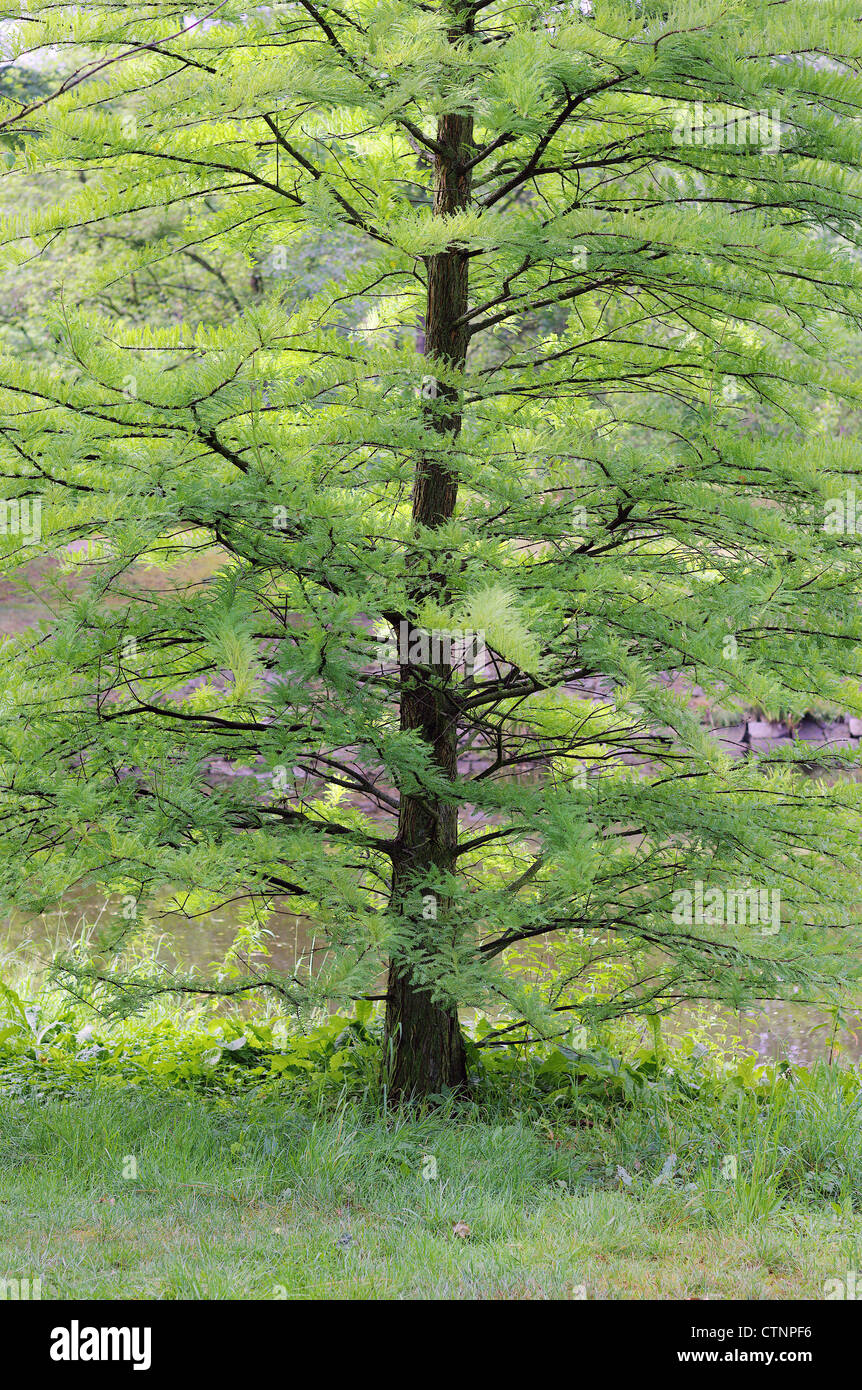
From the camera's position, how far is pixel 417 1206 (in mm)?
3598

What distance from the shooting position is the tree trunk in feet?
14.0

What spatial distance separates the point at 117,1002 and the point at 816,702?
8.45 feet

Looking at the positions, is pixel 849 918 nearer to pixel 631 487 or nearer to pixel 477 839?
pixel 477 839

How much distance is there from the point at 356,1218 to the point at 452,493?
260 centimetres

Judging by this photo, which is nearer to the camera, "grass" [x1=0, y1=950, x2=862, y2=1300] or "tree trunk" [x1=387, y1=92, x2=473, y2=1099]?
"grass" [x1=0, y1=950, x2=862, y2=1300]

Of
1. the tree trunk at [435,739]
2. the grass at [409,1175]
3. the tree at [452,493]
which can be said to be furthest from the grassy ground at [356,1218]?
the tree at [452,493]

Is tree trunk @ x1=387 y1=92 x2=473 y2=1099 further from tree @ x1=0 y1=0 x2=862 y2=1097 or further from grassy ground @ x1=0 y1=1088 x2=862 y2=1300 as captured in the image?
grassy ground @ x1=0 y1=1088 x2=862 y2=1300

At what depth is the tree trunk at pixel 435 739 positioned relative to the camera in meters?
4.27

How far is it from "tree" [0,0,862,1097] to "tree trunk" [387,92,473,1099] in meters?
0.03

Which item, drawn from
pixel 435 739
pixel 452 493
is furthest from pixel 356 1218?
pixel 452 493

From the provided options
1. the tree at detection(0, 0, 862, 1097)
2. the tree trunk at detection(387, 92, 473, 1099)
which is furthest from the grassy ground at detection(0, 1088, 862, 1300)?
the tree at detection(0, 0, 862, 1097)

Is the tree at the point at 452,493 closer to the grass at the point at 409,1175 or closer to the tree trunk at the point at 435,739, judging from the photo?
the tree trunk at the point at 435,739

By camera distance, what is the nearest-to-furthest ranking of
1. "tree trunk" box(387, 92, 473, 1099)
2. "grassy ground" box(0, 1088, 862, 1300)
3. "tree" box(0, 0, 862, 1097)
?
"grassy ground" box(0, 1088, 862, 1300) < "tree" box(0, 0, 862, 1097) < "tree trunk" box(387, 92, 473, 1099)

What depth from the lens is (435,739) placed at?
173 inches
